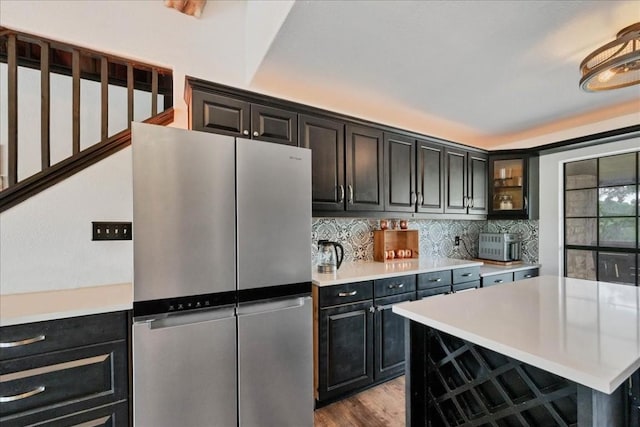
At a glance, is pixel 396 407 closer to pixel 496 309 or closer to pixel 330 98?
pixel 496 309

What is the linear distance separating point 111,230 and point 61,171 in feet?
1.45

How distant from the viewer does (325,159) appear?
225 cm

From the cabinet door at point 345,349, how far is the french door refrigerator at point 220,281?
238 millimetres


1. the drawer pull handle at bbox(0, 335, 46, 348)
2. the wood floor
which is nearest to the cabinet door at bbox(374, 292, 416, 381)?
the wood floor

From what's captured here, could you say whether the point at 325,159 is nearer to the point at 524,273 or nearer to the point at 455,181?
the point at 455,181

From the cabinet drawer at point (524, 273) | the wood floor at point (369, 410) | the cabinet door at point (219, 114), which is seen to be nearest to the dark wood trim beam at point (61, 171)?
→ the cabinet door at point (219, 114)

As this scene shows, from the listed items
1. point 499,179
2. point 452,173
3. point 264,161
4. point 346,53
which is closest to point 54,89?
point 264,161

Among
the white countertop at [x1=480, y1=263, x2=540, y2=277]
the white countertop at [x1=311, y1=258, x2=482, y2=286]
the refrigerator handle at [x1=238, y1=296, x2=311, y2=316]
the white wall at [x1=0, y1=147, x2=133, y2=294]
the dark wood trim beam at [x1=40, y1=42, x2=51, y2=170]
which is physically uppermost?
the dark wood trim beam at [x1=40, y1=42, x2=51, y2=170]

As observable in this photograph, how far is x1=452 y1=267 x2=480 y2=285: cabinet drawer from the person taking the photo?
→ 8.76 feet

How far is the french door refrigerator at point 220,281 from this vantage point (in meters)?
1.33

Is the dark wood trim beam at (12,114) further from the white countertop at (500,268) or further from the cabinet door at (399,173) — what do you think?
the white countertop at (500,268)

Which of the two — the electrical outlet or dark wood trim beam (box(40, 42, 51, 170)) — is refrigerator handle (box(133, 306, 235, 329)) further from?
dark wood trim beam (box(40, 42, 51, 170))

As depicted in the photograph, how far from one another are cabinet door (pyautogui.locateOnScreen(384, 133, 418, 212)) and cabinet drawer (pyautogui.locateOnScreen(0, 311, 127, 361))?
2.13 m

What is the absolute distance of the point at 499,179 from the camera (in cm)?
346
